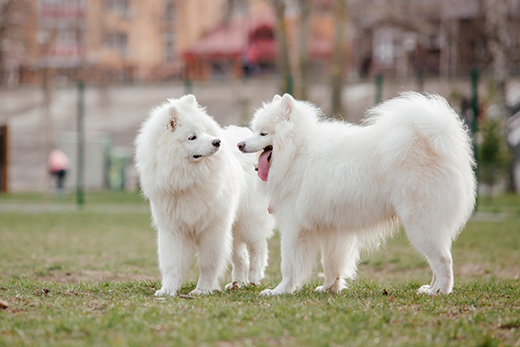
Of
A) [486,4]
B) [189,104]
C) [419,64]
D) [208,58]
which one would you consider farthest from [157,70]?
[189,104]

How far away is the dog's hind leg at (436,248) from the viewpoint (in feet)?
16.0

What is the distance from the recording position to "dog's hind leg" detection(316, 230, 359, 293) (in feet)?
17.8

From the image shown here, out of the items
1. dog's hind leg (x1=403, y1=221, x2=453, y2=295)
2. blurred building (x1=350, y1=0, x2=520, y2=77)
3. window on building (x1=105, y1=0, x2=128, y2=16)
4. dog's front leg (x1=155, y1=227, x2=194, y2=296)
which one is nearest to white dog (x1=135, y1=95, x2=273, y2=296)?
dog's front leg (x1=155, y1=227, x2=194, y2=296)

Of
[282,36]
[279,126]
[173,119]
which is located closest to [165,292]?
[173,119]

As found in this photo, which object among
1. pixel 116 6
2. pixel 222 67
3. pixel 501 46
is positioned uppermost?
pixel 116 6

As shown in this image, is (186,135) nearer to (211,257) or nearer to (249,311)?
(211,257)

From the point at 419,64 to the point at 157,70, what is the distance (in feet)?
54.4

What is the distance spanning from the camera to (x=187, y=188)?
5363mm

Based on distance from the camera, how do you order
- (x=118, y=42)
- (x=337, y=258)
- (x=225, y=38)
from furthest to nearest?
(x=118, y=42) < (x=225, y=38) < (x=337, y=258)

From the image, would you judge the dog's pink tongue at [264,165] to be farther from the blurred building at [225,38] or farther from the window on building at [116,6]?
the window on building at [116,6]

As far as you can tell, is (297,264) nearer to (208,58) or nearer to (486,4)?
(486,4)

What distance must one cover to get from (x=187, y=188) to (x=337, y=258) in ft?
5.19

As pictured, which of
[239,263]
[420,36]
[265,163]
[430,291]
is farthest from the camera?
[420,36]

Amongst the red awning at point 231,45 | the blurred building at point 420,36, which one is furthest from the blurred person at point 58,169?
the blurred building at point 420,36
